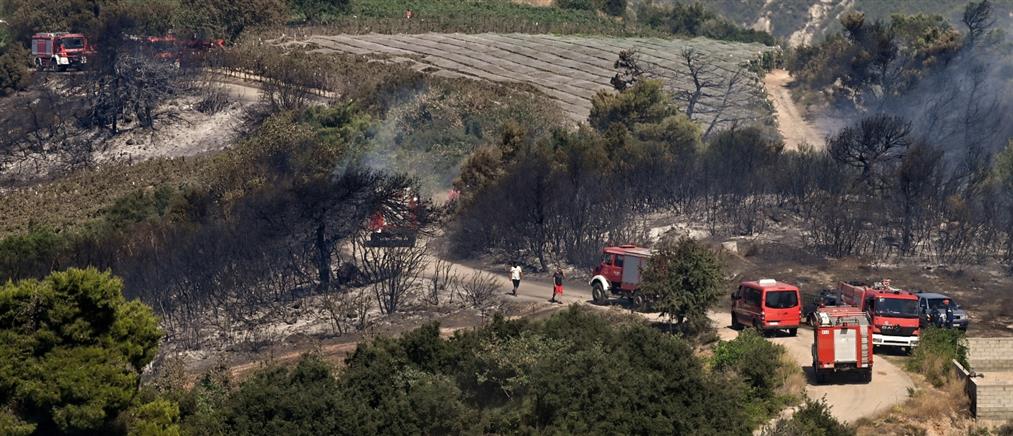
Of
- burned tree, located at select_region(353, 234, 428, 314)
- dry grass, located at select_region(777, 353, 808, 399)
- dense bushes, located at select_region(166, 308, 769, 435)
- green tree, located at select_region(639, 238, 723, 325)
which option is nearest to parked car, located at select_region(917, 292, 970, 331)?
green tree, located at select_region(639, 238, 723, 325)

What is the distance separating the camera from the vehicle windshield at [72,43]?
288 feet

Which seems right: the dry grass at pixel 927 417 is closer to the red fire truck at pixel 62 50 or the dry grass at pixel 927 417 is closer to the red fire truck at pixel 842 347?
the red fire truck at pixel 842 347

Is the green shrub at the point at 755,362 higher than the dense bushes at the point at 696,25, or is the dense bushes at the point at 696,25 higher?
the dense bushes at the point at 696,25

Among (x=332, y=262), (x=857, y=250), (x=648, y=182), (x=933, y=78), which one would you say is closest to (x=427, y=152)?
(x=648, y=182)

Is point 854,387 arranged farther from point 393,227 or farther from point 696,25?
point 696,25

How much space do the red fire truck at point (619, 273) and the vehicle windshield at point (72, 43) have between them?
169ft

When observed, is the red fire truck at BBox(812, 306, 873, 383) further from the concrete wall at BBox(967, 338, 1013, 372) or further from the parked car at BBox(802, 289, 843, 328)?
the parked car at BBox(802, 289, 843, 328)

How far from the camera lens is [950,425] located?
109ft

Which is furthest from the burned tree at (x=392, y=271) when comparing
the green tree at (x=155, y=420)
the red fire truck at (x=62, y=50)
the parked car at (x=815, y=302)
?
the red fire truck at (x=62, y=50)

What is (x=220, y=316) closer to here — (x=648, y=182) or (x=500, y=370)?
(x=500, y=370)

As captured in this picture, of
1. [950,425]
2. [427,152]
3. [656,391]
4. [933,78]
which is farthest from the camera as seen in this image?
[933,78]

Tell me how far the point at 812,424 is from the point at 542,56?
217 feet

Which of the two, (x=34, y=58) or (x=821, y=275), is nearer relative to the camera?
(x=821, y=275)

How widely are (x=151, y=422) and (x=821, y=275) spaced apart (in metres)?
26.8
